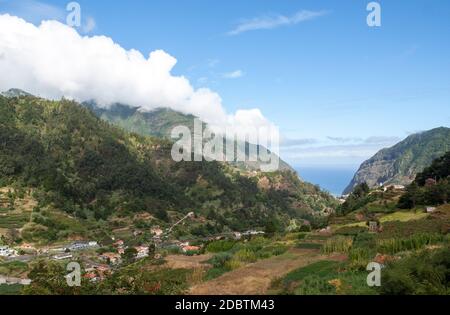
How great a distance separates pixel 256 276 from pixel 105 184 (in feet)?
361

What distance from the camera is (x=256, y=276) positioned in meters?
21.6

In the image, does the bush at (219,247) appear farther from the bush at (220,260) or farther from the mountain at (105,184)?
the mountain at (105,184)

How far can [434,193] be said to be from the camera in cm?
4806

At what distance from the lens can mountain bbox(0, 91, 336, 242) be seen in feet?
342

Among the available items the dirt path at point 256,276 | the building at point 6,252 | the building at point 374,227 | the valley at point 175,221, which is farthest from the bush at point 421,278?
the building at point 6,252

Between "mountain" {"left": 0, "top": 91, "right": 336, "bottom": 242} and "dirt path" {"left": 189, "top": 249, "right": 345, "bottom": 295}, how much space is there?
67.0m

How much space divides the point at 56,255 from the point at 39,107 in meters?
92.2

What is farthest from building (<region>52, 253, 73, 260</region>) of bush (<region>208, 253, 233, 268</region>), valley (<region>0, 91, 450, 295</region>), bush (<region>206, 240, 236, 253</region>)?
bush (<region>208, 253, 233, 268</region>)

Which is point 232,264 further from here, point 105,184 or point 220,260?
point 105,184

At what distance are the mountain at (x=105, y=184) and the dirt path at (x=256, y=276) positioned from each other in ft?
220

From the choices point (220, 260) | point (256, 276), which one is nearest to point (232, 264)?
point (220, 260)

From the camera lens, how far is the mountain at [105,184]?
104m
